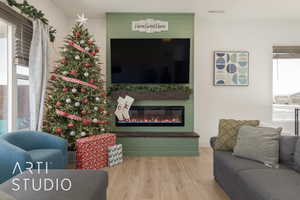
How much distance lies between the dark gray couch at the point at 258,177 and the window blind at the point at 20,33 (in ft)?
9.38

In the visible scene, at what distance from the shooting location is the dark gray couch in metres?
1.69

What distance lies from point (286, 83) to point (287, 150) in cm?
388

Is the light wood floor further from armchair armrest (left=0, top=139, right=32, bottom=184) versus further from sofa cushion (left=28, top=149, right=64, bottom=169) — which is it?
armchair armrest (left=0, top=139, right=32, bottom=184)

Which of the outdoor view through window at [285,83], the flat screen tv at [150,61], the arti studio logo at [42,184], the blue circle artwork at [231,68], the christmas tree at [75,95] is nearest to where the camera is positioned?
the arti studio logo at [42,184]

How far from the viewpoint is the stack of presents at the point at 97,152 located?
3.41m

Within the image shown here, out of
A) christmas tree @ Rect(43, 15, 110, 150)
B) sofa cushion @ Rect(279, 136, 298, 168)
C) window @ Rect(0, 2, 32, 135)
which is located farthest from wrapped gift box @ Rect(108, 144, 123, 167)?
sofa cushion @ Rect(279, 136, 298, 168)

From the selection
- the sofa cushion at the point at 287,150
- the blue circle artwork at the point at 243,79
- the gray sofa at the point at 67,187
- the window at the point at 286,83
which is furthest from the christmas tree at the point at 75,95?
the window at the point at 286,83

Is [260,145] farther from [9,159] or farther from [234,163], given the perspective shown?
[9,159]

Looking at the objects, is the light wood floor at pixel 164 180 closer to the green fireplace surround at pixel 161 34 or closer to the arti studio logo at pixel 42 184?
the green fireplace surround at pixel 161 34

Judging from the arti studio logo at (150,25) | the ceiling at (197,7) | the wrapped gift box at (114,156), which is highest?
the ceiling at (197,7)

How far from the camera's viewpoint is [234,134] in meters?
2.83

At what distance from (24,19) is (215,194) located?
3.33m

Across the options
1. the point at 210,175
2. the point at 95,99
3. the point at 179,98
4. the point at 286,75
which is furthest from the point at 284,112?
the point at 95,99

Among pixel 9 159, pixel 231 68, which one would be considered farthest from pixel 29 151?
pixel 231 68
